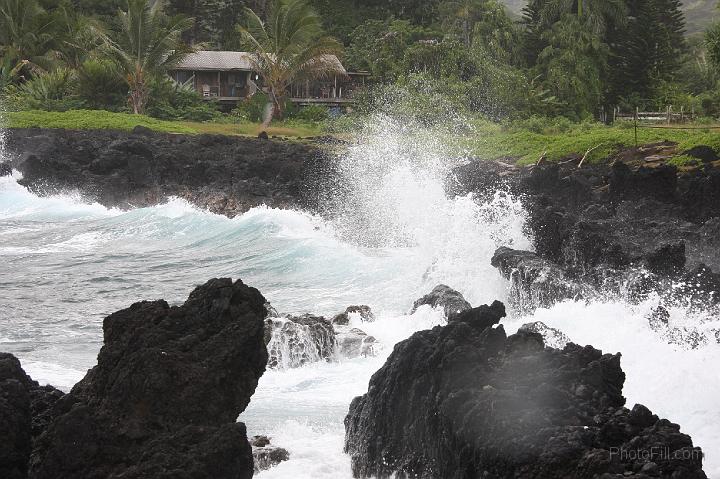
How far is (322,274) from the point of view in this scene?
1722 centimetres

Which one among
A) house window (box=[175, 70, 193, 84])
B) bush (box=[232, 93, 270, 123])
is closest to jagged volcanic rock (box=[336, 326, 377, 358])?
bush (box=[232, 93, 270, 123])

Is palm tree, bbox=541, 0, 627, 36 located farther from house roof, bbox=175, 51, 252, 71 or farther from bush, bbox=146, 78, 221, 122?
bush, bbox=146, 78, 221, 122

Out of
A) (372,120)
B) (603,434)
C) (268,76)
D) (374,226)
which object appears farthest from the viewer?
(268,76)

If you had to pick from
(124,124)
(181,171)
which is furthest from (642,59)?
(124,124)

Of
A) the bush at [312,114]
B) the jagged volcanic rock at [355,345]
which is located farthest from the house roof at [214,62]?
the jagged volcanic rock at [355,345]

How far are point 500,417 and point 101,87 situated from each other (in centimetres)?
3531

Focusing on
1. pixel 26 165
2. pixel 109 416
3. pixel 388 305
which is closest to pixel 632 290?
A: pixel 388 305

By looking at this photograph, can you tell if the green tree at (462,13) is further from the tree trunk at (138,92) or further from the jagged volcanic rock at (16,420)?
the jagged volcanic rock at (16,420)

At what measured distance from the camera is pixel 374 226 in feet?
71.5

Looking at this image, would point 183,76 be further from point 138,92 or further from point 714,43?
point 714,43

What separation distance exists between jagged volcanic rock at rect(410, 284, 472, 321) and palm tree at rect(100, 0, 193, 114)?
83.6ft

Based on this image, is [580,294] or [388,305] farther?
[388,305]

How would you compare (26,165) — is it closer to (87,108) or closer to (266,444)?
(87,108)

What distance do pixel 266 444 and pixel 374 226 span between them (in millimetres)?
14207
